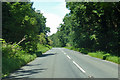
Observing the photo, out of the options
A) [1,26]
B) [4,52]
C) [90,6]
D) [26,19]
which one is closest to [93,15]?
[90,6]

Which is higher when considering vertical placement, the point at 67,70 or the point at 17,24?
the point at 17,24

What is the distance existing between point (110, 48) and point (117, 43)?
3.61 meters

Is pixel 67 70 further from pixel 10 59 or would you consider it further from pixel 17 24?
pixel 17 24

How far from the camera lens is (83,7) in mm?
22516

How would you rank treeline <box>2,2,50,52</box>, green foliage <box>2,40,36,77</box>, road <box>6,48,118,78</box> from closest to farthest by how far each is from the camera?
road <box>6,48,118,78</box> < green foliage <box>2,40,36,77</box> < treeline <box>2,2,50,52</box>

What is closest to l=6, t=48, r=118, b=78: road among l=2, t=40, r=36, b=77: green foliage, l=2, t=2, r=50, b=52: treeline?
l=2, t=40, r=36, b=77: green foliage

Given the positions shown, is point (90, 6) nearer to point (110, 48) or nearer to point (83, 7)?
point (83, 7)

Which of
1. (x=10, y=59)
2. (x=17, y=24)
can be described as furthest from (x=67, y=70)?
(x=17, y=24)

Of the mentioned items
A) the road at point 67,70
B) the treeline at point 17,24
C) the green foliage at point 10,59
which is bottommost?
the road at point 67,70

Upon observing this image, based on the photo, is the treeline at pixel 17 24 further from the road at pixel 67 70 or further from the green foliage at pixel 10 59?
the road at pixel 67 70

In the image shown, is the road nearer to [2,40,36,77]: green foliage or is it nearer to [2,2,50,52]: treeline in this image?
[2,40,36,77]: green foliage

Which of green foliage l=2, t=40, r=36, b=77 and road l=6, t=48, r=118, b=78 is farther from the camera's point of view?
green foliage l=2, t=40, r=36, b=77

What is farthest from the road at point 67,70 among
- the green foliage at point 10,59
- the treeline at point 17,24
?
the treeline at point 17,24

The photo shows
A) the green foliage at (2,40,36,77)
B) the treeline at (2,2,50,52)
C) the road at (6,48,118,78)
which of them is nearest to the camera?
the road at (6,48,118,78)
